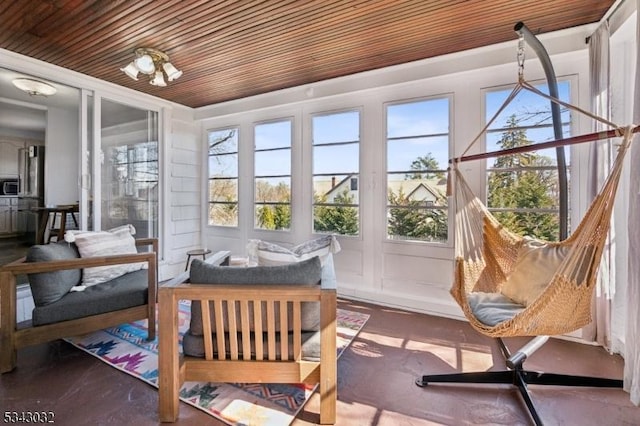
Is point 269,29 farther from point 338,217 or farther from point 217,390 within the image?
point 217,390

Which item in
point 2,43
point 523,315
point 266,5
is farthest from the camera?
Answer: point 2,43

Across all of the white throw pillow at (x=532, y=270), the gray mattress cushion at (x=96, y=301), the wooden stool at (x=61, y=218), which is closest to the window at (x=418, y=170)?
the white throw pillow at (x=532, y=270)

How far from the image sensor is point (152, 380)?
1885mm

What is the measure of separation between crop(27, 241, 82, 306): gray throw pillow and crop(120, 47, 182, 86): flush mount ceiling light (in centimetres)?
165

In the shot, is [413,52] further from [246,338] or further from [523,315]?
[246,338]

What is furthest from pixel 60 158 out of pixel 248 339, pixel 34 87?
pixel 248 339

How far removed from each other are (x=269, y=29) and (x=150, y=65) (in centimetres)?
114

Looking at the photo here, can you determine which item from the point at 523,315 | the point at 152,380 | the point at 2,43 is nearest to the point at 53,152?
the point at 2,43

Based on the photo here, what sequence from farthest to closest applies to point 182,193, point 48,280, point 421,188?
point 182,193, point 421,188, point 48,280

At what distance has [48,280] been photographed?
212 centimetres

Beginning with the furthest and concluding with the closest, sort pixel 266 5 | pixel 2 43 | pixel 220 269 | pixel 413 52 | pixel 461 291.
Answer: pixel 413 52, pixel 2 43, pixel 266 5, pixel 461 291, pixel 220 269

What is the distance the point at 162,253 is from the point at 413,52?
4042mm

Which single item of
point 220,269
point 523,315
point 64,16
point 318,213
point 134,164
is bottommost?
point 523,315

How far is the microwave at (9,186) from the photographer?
3.50 meters
